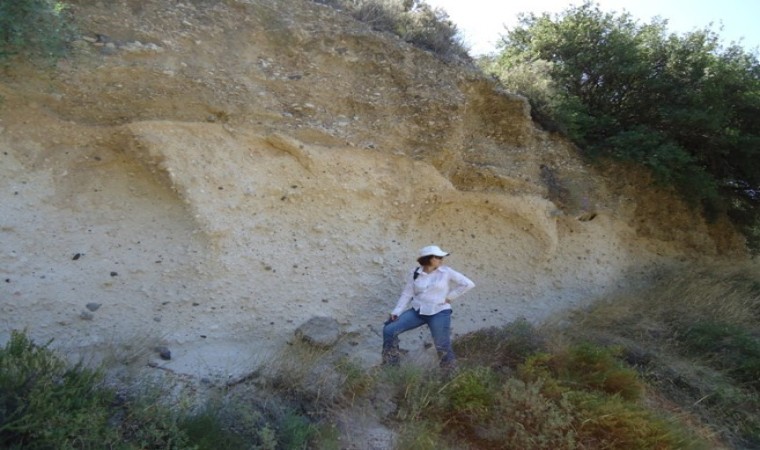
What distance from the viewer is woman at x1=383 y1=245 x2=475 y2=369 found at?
4.78m

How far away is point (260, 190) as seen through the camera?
230 inches

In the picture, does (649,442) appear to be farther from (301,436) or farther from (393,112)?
(393,112)

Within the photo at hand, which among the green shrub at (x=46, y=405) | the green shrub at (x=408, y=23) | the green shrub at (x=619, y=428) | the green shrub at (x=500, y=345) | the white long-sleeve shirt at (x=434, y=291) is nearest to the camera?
the green shrub at (x=46, y=405)

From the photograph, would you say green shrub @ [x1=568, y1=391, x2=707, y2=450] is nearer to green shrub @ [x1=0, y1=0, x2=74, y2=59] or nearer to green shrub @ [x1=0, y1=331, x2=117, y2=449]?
green shrub @ [x1=0, y1=331, x2=117, y2=449]

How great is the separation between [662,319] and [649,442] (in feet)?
8.41

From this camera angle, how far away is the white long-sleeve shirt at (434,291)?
15.9 ft

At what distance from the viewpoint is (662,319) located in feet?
20.6

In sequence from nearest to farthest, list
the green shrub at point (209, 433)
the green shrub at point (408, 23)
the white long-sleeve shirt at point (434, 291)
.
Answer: the green shrub at point (209, 433), the white long-sleeve shirt at point (434, 291), the green shrub at point (408, 23)

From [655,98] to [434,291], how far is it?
5.22 meters

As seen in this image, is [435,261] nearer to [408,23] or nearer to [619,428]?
[619,428]

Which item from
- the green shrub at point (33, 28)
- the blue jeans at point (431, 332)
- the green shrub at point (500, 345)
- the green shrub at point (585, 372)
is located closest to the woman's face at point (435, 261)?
the blue jeans at point (431, 332)

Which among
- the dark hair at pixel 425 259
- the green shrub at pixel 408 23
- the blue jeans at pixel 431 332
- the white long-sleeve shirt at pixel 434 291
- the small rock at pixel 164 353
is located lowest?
the small rock at pixel 164 353

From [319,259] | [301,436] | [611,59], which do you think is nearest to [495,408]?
[301,436]

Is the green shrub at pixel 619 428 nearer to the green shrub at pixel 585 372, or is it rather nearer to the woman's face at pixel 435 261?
the green shrub at pixel 585 372
